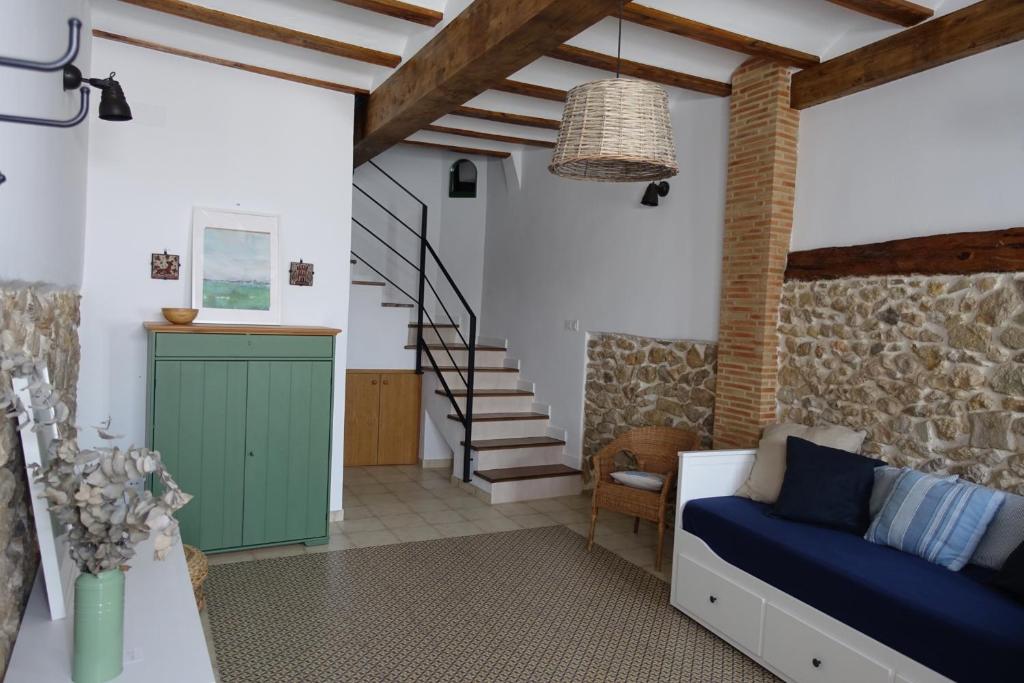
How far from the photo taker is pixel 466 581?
4.14 meters

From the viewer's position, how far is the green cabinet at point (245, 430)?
403cm

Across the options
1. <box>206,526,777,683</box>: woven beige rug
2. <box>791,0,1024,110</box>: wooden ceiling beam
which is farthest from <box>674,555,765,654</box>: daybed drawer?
<box>791,0,1024,110</box>: wooden ceiling beam

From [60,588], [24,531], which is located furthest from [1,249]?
[60,588]

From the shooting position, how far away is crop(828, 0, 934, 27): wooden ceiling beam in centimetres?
340

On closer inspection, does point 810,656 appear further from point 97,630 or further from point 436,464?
point 436,464

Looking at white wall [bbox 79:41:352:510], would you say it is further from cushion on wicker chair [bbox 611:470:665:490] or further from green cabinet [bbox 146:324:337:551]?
cushion on wicker chair [bbox 611:470:665:490]

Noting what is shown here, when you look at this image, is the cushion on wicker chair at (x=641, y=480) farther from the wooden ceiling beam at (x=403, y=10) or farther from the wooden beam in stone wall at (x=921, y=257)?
the wooden ceiling beam at (x=403, y=10)

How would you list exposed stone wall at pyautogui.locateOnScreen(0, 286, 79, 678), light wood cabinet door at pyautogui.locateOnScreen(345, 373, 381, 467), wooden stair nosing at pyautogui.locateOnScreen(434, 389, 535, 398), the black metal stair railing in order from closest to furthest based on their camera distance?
exposed stone wall at pyautogui.locateOnScreen(0, 286, 79, 678)
the black metal stair railing
wooden stair nosing at pyautogui.locateOnScreen(434, 389, 535, 398)
light wood cabinet door at pyautogui.locateOnScreen(345, 373, 381, 467)

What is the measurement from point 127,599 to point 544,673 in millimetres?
1819

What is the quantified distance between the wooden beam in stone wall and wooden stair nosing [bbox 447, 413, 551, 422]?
285 cm

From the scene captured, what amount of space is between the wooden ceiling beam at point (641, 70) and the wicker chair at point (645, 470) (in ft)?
7.41

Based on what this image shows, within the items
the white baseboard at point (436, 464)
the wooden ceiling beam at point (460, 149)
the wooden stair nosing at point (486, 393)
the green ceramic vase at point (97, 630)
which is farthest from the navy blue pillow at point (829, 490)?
the wooden ceiling beam at point (460, 149)

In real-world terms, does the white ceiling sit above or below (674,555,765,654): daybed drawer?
above

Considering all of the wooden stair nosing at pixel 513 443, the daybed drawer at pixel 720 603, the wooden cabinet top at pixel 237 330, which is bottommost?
the daybed drawer at pixel 720 603
